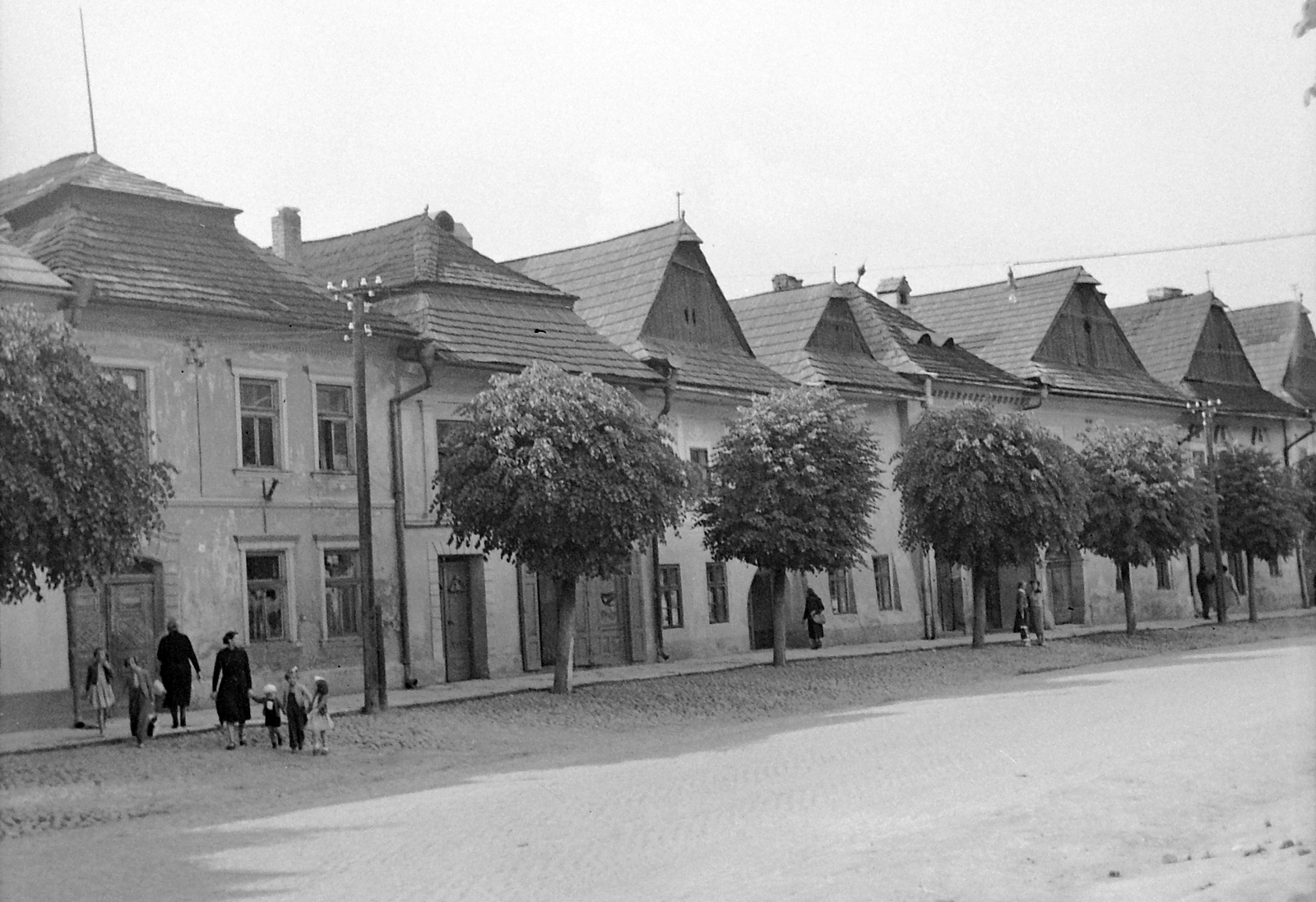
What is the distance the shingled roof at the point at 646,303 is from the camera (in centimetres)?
4234

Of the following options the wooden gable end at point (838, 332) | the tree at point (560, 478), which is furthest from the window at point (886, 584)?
the tree at point (560, 478)

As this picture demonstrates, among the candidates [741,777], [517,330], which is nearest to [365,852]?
[741,777]

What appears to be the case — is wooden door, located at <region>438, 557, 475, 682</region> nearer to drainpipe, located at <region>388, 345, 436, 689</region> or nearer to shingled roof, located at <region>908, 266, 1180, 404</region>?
drainpipe, located at <region>388, 345, 436, 689</region>

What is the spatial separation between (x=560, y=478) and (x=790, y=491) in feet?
25.9

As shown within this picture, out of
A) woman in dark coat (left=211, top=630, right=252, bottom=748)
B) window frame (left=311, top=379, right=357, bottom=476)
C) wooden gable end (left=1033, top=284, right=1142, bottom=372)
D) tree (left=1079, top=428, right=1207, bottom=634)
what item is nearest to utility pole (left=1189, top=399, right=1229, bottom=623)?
tree (left=1079, top=428, right=1207, bottom=634)

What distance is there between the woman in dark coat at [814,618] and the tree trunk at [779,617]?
19.9ft

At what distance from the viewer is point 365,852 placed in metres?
15.1

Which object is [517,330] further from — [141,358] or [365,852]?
[365,852]

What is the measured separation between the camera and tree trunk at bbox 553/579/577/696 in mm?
30234

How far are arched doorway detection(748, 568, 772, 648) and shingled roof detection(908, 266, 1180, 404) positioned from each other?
15.4 meters

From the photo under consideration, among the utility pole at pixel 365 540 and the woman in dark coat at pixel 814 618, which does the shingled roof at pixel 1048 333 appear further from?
the utility pole at pixel 365 540

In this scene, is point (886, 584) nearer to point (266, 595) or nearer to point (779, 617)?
point (779, 617)

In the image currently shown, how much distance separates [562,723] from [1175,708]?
9300 mm

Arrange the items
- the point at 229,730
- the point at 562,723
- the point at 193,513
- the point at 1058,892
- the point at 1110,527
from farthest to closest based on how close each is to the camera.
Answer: the point at 1110,527
the point at 193,513
the point at 562,723
the point at 229,730
the point at 1058,892
